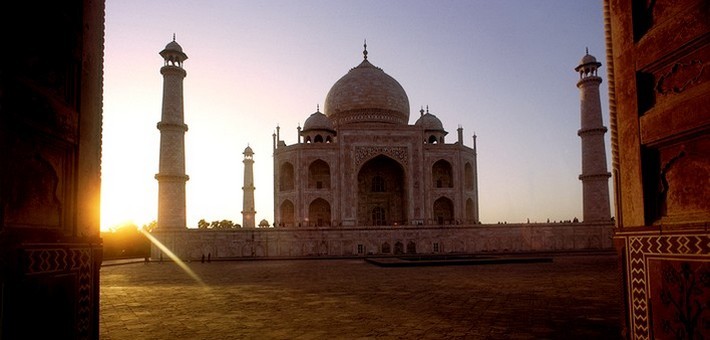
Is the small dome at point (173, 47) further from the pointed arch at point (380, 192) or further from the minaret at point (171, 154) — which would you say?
the pointed arch at point (380, 192)

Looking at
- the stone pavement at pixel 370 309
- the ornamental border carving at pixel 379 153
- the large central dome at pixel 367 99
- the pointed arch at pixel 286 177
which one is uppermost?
the large central dome at pixel 367 99

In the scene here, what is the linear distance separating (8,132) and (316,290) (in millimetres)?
7093

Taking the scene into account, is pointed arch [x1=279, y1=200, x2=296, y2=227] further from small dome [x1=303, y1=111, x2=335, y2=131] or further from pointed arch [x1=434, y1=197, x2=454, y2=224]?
pointed arch [x1=434, y1=197, x2=454, y2=224]

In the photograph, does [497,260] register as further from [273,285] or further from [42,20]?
[42,20]

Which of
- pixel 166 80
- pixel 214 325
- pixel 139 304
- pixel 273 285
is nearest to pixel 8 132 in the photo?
pixel 214 325

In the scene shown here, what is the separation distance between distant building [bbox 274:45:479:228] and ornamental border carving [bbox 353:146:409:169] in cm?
6

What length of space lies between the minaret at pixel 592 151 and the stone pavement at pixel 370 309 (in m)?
15.7

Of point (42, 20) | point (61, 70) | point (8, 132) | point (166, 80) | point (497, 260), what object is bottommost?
point (497, 260)

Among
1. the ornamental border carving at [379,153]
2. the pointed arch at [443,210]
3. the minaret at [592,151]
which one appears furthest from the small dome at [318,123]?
the minaret at [592,151]

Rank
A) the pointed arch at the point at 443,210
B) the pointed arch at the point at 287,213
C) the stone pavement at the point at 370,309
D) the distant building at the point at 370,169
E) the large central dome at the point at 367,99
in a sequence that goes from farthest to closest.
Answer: the large central dome at the point at 367,99, the pointed arch at the point at 443,210, the pointed arch at the point at 287,213, the distant building at the point at 370,169, the stone pavement at the point at 370,309

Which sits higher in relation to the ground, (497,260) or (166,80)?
(166,80)

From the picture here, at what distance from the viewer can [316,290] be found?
Answer: 30.3 feet

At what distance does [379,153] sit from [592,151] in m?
10.9

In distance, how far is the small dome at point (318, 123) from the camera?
33562 mm
